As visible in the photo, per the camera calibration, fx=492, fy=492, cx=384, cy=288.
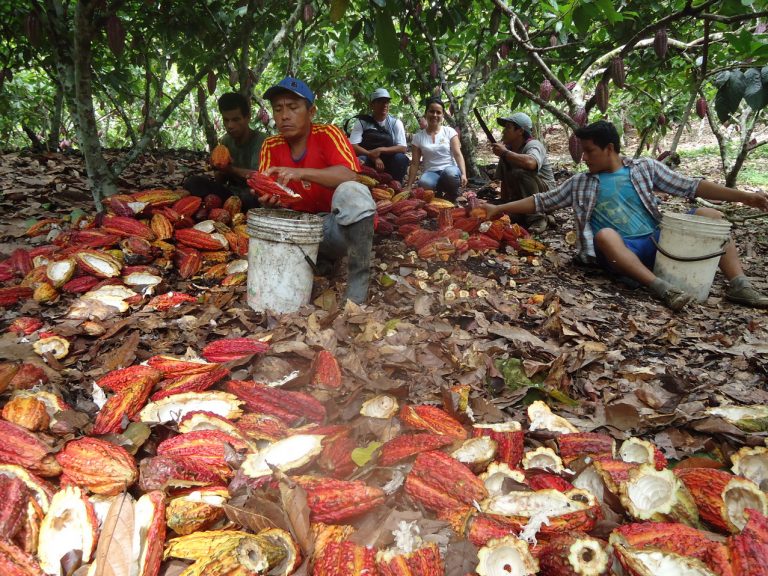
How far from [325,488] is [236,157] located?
133 inches

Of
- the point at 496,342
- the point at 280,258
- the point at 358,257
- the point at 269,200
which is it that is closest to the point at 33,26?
the point at 269,200

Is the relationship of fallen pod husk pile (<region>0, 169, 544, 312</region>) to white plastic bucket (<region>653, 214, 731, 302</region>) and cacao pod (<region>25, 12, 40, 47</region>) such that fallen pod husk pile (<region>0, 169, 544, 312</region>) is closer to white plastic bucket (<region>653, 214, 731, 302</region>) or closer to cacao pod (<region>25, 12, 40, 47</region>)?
white plastic bucket (<region>653, 214, 731, 302</region>)

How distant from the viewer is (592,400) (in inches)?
75.7

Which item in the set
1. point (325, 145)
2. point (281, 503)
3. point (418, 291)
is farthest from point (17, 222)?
point (281, 503)

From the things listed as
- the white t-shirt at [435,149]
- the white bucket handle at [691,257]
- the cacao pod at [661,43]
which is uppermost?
the cacao pod at [661,43]

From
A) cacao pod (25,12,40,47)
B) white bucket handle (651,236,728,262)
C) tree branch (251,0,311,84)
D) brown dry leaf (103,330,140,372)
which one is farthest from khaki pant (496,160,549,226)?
cacao pod (25,12,40,47)

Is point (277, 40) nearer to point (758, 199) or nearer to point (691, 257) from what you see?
point (691, 257)

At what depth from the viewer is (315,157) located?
9.09 ft

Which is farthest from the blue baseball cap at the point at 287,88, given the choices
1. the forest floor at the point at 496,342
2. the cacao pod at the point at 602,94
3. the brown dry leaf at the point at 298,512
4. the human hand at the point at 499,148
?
the human hand at the point at 499,148

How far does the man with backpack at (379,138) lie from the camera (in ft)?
18.1

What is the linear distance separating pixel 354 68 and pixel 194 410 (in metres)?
8.30

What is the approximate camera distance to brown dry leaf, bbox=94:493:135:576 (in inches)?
41.9

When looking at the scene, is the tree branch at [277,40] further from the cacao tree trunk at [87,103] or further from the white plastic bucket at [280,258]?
the white plastic bucket at [280,258]

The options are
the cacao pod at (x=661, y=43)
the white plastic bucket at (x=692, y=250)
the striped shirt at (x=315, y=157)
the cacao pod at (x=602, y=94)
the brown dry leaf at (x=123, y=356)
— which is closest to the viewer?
the brown dry leaf at (x=123, y=356)
